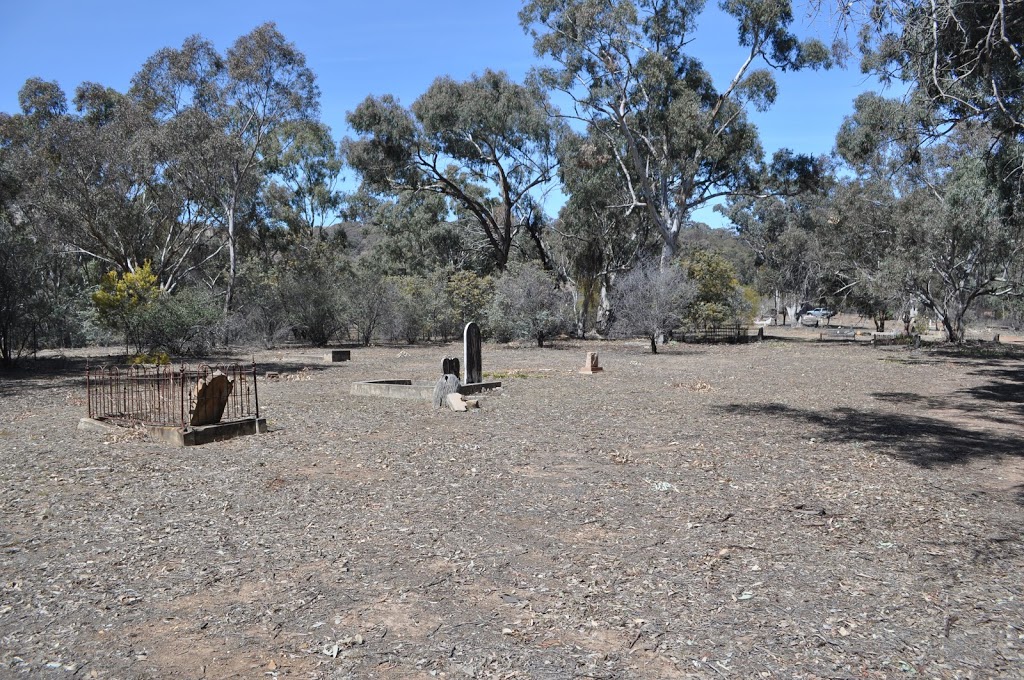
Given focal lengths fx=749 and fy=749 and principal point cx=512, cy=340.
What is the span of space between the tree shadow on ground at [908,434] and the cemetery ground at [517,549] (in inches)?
2.9

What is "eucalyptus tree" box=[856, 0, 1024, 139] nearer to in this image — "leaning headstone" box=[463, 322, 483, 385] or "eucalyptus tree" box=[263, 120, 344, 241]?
"leaning headstone" box=[463, 322, 483, 385]

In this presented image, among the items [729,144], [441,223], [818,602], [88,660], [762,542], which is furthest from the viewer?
[441,223]

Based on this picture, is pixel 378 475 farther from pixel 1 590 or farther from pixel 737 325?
pixel 737 325

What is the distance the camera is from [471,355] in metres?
15.4

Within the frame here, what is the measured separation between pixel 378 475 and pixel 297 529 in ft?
6.03

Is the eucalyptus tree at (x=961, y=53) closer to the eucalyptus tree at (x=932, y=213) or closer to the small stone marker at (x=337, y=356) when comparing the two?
the eucalyptus tree at (x=932, y=213)

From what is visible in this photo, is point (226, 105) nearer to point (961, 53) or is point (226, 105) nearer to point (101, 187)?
point (101, 187)

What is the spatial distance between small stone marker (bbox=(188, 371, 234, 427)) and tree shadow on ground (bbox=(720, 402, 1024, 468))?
7.57 m

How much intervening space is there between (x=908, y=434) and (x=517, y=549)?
719 centimetres

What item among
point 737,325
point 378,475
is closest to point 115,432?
point 378,475

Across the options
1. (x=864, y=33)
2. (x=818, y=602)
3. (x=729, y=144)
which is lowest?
(x=818, y=602)

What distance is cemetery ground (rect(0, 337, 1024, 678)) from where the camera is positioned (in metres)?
3.81

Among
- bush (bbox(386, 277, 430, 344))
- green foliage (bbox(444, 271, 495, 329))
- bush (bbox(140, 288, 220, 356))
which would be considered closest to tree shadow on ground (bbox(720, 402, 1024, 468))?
bush (bbox(140, 288, 220, 356))

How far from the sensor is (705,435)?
32.4 ft
